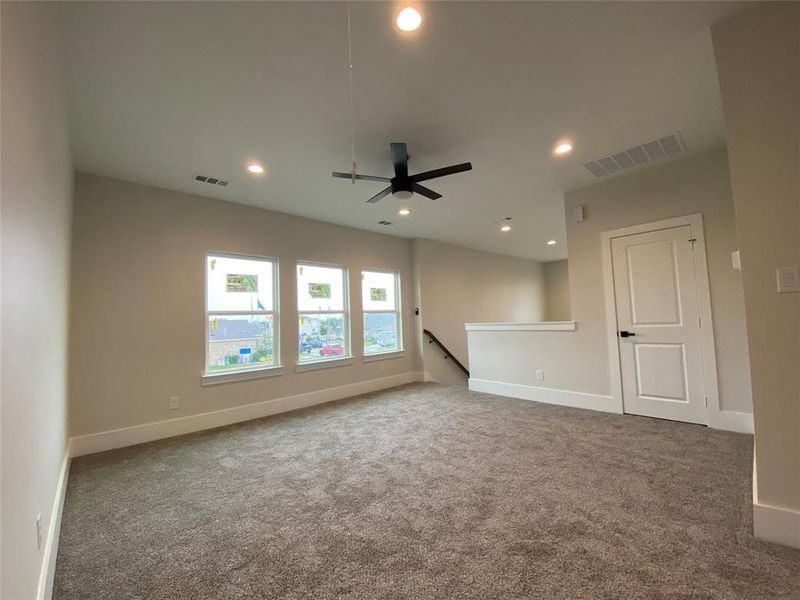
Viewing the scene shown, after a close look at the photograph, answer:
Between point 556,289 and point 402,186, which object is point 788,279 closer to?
point 402,186

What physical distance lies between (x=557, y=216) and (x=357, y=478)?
4.73 metres

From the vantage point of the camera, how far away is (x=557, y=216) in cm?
527

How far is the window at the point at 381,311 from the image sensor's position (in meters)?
5.65

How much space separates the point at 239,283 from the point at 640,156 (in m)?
4.67

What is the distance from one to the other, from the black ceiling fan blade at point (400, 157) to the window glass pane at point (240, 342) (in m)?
2.73

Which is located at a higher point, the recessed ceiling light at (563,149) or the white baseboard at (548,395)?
the recessed ceiling light at (563,149)

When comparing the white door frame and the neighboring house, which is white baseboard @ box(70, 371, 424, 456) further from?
the white door frame

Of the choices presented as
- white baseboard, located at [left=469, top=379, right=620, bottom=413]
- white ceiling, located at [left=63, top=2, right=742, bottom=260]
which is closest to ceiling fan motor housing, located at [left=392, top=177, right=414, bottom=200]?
white ceiling, located at [left=63, top=2, right=742, bottom=260]

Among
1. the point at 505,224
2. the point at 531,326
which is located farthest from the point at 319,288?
the point at 505,224

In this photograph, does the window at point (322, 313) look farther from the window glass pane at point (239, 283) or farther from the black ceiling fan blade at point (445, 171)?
the black ceiling fan blade at point (445, 171)

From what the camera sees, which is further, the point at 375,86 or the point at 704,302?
the point at 704,302

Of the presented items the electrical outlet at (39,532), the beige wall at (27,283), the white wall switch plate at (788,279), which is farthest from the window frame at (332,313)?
the white wall switch plate at (788,279)

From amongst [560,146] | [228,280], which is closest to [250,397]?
[228,280]

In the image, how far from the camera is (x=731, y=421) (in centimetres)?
312
